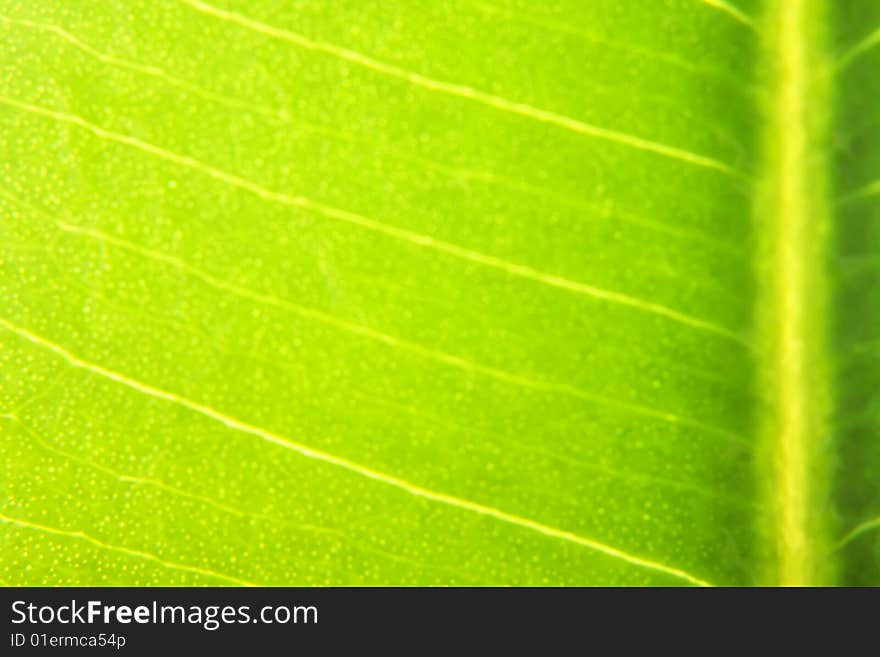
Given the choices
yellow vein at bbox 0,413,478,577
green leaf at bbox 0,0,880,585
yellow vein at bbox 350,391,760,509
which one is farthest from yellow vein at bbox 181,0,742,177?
yellow vein at bbox 0,413,478,577

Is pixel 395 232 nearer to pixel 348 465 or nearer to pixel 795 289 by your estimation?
pixel 348 465

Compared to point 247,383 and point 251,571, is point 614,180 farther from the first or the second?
point 251,571

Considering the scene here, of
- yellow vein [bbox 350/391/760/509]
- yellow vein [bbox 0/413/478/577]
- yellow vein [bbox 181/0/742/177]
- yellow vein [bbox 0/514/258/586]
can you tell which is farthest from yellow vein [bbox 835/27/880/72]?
yellow vein [bbox 0/514/258/586]

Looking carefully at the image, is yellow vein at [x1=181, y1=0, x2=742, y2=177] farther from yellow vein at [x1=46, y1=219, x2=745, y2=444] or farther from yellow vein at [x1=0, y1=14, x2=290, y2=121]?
yellow vein at [x1=46, y1=219, x2=745, y2=444]

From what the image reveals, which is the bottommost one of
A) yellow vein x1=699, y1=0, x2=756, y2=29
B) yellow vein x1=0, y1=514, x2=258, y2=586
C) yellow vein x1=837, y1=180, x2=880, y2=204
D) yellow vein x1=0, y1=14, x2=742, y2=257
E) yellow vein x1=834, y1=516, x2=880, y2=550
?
yellow vein x1=834, y1=516, x2=880, y2=550

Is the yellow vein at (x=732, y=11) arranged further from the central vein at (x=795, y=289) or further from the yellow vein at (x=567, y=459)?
the yellow vein at (x=567, y=459)

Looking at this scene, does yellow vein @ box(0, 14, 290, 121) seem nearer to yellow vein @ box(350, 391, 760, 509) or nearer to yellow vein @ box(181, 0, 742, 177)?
yellow vein @ box(181, 0, 742, 177)

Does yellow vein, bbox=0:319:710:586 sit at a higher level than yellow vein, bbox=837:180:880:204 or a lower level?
lower

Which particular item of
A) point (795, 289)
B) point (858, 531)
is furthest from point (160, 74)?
point (858, 531)
